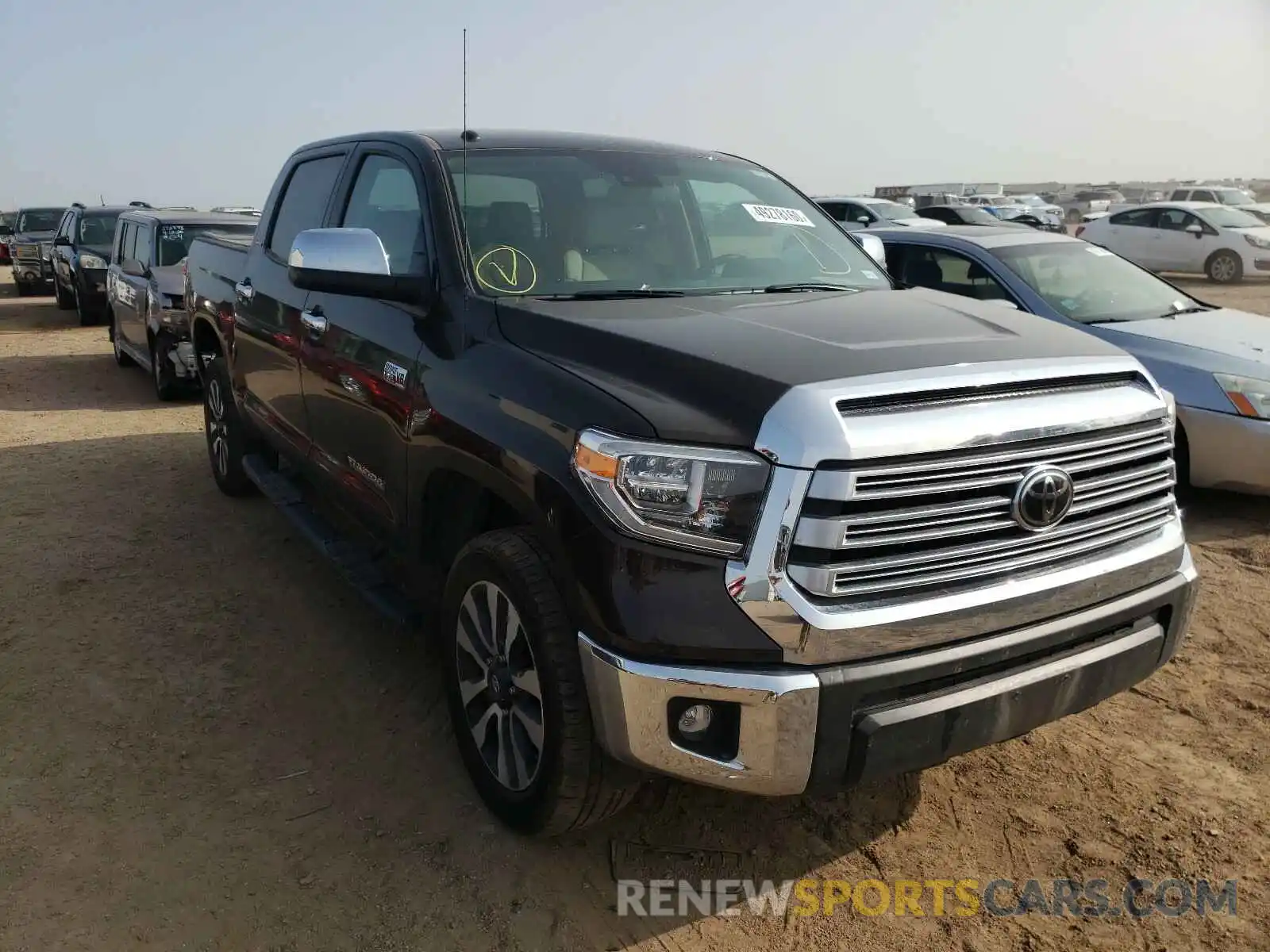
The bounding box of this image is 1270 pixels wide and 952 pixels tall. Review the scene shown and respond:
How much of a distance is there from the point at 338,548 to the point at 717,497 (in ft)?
7.52

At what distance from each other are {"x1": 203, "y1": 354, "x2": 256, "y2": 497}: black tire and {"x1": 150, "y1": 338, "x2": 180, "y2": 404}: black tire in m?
3.33

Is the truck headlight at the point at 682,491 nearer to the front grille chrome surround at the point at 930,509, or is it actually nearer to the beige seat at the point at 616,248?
the front grille chrome surround at the point at 930,509

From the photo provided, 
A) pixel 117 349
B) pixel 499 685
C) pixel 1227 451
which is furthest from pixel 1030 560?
pixel 117 349

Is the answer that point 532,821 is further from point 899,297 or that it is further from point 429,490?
point 899,297

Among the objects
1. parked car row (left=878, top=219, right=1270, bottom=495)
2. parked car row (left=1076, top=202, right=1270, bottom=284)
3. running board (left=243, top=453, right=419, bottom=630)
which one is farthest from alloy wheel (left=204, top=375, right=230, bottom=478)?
parked car row (left=1076, top=202, right=1270, bottom=284)

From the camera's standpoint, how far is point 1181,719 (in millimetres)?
3545

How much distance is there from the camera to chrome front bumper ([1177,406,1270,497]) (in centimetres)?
534

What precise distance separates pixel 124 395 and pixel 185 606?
634 cm

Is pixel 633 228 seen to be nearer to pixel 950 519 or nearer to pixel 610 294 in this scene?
pixel 610 294

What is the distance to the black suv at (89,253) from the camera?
15055mm

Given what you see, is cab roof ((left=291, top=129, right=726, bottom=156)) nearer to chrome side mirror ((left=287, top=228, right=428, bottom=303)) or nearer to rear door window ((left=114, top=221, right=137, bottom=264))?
chrome side mirror ((left=287, top=228, right=428, bottom=303))

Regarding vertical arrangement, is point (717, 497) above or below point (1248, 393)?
above

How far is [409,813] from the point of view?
10.0 ft

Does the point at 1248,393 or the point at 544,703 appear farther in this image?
the point at 1248,393
